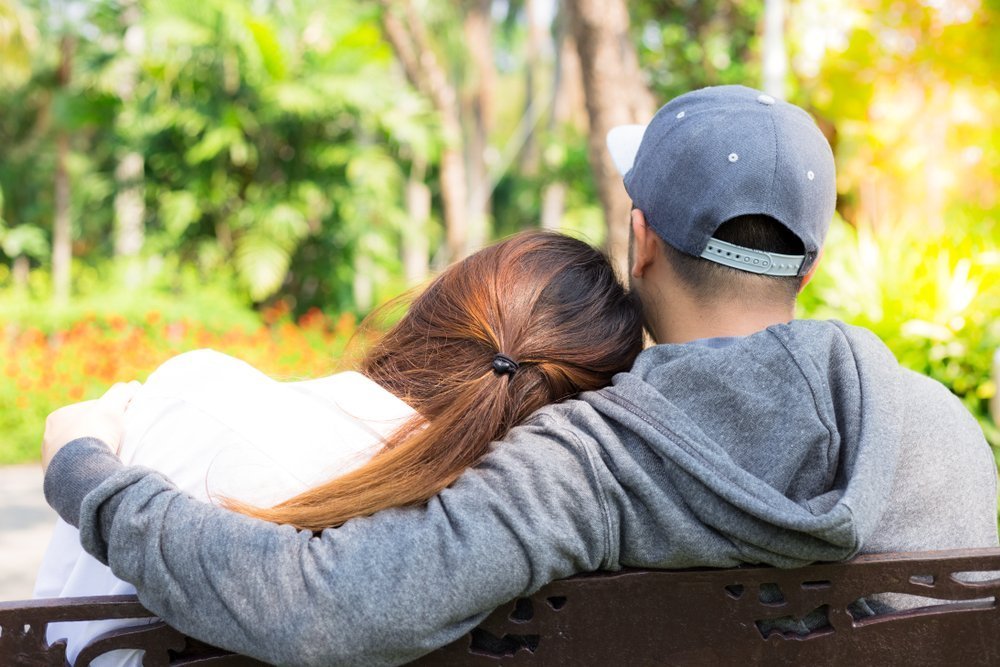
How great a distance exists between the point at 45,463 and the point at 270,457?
331 mm

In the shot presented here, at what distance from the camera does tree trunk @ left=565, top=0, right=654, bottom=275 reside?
21.4 feet

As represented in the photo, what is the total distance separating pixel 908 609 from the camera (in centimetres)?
148

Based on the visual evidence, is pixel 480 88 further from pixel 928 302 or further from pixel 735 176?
pixel 735 176

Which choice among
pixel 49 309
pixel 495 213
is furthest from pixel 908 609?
pixel 495 213

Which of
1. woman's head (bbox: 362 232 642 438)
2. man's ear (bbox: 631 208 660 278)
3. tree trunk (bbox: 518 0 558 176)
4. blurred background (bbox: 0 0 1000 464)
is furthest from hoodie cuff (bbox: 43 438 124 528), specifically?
tree trunk (bbox: 518 0 558 176)

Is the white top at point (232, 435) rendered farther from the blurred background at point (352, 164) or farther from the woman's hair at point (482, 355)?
the blurred background at point (352, 164)

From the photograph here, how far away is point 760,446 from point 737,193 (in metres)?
0.42

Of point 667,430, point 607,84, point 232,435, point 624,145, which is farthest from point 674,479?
point 607,84

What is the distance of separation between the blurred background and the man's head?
78.0 inches

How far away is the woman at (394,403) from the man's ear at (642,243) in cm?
6

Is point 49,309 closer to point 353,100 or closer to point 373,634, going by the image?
point 353,100

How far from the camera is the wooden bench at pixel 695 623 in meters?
1.36

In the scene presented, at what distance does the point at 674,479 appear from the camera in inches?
52.9

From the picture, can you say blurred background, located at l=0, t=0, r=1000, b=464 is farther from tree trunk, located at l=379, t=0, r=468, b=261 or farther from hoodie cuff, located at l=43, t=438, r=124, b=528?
hoodie cuff, located at l=43, t=438, r=124, b=528
